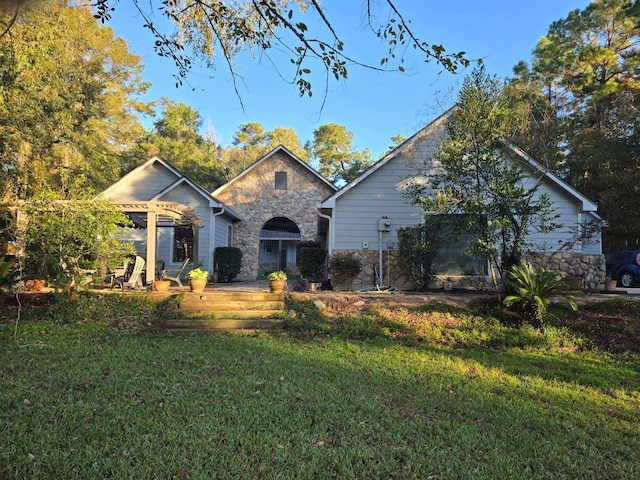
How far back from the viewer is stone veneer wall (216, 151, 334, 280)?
19016 millimetres

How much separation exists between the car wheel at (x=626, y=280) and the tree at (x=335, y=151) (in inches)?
1186

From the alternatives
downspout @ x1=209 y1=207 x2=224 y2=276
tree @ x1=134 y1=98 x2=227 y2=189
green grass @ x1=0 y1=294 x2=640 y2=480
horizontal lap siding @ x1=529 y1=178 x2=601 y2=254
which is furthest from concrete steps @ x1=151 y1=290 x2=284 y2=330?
tree @ x1=134 y1=98 x2=227 y2=189

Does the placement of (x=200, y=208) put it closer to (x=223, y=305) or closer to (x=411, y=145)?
(x=223, y=305)

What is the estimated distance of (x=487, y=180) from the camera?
8164mm

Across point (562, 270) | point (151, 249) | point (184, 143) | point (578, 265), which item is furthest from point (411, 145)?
point (184, 143)

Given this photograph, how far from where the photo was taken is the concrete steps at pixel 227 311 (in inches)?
301

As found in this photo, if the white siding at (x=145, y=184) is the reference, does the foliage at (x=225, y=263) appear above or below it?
below

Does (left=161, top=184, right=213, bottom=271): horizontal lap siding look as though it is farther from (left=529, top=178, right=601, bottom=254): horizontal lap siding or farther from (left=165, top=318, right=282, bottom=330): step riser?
(left=529, top=178, right=601, bottom=254): horizontal lap siding

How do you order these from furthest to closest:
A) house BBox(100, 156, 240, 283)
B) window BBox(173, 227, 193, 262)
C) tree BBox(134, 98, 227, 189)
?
tree BBox(134, 98, 227, 189) < window BBox(173, 227, 193, 262) < house BBox(100, 156, 240, 283)

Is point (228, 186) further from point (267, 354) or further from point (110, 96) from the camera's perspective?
point (267, 354)

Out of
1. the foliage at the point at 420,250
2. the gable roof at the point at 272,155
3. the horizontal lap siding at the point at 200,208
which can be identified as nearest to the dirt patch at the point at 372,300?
the foliage at the point at 420,250

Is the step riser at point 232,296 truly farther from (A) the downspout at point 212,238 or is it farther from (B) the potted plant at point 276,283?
(A) the downspout at point 212,238

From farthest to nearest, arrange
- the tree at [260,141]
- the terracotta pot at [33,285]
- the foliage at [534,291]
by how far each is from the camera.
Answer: the tree at [260,141] → the terracotta pot at [33,285] → the foliage at [534,291]

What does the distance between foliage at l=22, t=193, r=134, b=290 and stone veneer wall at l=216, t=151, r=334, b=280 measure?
34.9 feet
